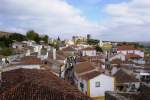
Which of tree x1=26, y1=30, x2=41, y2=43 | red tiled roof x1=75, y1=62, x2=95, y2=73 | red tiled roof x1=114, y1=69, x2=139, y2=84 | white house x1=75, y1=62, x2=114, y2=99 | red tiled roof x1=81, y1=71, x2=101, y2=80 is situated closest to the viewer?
white house x1=75, y1=62, x2=114, y2=99

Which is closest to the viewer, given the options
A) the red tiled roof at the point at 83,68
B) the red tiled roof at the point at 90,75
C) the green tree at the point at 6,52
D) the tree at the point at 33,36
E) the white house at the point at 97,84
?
the white house at the point at 97,84

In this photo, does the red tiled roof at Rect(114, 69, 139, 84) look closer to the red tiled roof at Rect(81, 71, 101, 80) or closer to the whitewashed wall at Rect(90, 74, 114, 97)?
the whitewashed wall at Rect(90, 74, 114, 97)

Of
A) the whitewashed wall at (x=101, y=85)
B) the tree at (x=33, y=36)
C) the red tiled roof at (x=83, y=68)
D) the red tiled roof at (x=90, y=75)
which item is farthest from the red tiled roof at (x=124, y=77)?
the tree at (x=33, y=36)

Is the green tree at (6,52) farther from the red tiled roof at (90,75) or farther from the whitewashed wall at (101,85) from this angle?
the whitewashed wall at (101,85)

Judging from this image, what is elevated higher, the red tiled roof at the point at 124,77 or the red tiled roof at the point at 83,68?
the red tiled roof at the point at 83,68

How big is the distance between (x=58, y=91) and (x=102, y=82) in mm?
22155

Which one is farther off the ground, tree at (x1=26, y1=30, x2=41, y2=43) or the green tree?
tree at (x1=26, y1=30, x2=41, y2=43)

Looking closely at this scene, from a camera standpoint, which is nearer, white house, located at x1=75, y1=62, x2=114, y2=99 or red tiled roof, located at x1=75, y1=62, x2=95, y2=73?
white house, located at x1=75, y1=62, x2=114, y2=99

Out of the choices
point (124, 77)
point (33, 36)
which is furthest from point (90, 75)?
point (33, 36)

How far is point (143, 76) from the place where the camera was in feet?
132

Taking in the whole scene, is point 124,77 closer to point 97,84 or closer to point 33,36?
point 97,84

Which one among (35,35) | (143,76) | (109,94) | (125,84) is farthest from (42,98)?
(35,35)

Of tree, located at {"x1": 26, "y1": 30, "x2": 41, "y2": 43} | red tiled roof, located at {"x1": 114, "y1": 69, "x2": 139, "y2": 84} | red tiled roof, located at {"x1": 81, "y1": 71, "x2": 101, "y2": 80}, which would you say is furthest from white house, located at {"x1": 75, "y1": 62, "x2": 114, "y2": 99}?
tree, located at {"x1": 26, "y1": 30, "x2": 41, "y2": 43}

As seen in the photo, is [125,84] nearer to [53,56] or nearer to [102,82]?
[102,82]
